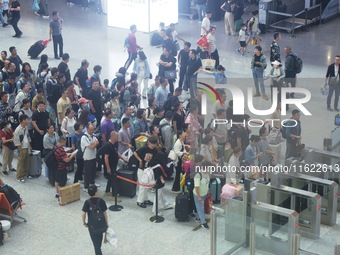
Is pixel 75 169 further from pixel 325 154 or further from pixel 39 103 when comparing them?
pixel 325 154

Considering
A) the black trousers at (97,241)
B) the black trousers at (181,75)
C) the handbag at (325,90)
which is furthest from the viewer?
the black trousers at (181,75)

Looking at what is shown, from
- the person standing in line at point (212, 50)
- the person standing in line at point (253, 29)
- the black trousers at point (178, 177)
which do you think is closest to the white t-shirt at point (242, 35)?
the person standing in line at point (253, 29)

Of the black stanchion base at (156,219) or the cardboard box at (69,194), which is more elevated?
the cardboard box at (69,194)

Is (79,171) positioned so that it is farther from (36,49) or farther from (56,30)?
(36,49)

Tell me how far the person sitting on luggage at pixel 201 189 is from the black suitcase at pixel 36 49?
37.0 ft

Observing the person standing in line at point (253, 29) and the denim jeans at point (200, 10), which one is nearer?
the person standing in line at point (253, 29)

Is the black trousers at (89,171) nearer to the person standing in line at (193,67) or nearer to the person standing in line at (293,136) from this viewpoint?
A: the person standing in line at (293,136)

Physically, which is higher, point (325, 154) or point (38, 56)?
point (38, 56)

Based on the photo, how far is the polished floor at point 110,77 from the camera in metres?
13.3

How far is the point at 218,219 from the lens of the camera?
12.3 meters

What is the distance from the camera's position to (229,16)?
26781mm

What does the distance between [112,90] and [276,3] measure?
1123cm

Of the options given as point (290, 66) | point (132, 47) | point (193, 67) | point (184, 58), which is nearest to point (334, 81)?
point (290, 66)

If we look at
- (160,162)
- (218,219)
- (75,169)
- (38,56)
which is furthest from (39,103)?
(38,56)
